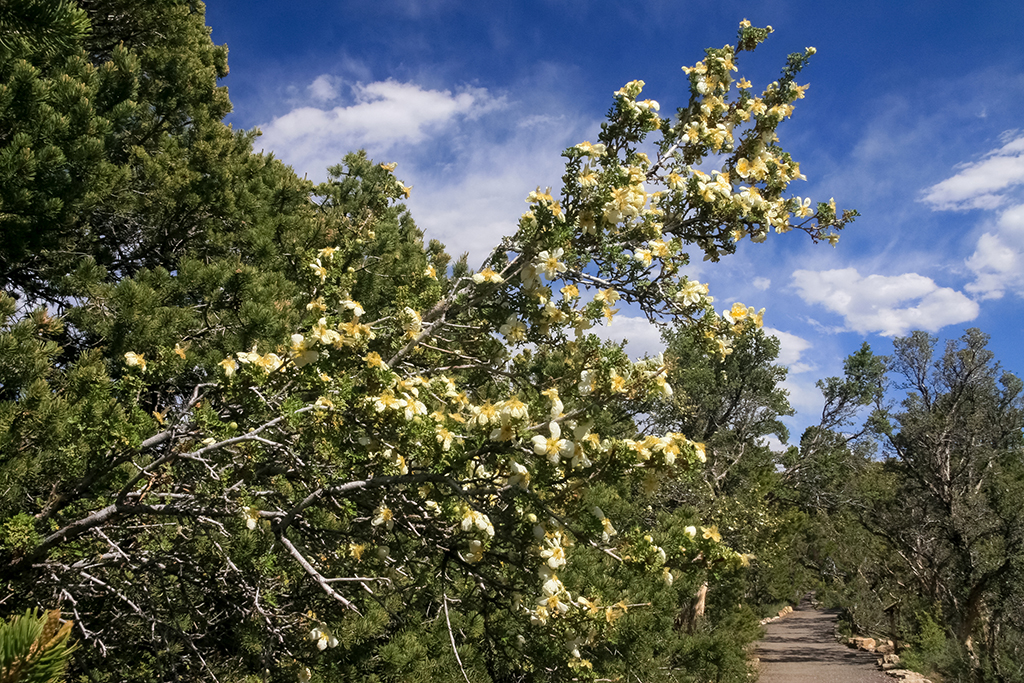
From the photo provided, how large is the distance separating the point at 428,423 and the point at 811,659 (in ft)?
65.0

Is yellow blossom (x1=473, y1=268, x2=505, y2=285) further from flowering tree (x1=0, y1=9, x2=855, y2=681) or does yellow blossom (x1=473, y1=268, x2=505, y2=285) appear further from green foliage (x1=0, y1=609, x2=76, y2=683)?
green foliage (x1=0, y1=609, x2=76, y2=683)

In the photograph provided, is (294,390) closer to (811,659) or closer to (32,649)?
(32,649)

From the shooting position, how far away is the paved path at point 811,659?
14.6m

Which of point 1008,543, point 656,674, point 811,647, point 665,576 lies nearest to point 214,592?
point 665,576

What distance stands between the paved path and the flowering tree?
47.5ft

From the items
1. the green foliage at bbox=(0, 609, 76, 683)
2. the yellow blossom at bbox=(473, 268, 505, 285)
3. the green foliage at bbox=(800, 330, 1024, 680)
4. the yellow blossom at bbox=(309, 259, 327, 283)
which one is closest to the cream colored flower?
the yellow blossom at bbox=(309, 259, 327, 283)

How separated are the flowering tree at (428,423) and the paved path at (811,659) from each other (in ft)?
47.5

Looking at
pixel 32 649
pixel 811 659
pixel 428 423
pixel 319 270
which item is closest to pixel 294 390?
pixel 319 270

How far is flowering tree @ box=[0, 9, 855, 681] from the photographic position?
259cm

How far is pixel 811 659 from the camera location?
17688mm

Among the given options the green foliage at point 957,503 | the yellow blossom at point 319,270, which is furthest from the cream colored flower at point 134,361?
the green foliage at point 957,503

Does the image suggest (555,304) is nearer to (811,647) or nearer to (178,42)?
(178,42)

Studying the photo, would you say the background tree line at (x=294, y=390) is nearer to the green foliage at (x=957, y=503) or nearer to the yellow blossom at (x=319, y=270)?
the yellow blossom at (x=319, y=270)

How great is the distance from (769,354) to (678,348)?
5100 millimetres
